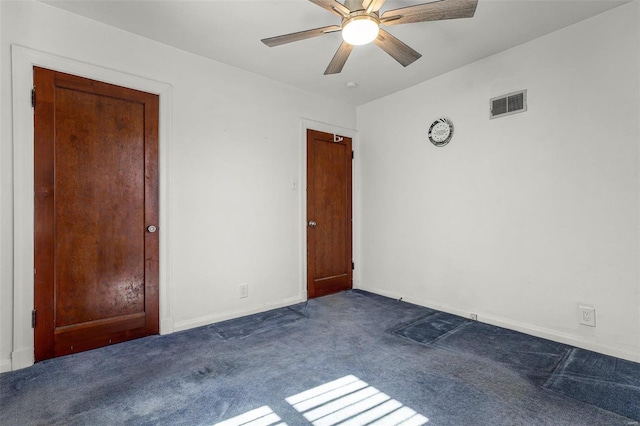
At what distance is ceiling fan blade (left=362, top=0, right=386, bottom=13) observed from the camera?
1.85 meters

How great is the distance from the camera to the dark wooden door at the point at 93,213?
2.39 m

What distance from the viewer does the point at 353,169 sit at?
461 cm

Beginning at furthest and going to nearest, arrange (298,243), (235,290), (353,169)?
(353,169) → (298,243) → (235,290)

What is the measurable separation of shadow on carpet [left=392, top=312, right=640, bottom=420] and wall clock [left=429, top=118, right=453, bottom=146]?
2000 mm

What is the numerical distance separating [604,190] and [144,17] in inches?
156

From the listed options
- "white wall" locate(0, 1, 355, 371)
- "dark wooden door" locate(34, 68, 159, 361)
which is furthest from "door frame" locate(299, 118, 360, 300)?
"dark wooden door" locate(34, 68, 159, 361)

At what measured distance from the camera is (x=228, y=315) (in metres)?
3.33

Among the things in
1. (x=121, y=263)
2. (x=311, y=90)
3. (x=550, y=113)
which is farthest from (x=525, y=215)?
(x=121, y=263)

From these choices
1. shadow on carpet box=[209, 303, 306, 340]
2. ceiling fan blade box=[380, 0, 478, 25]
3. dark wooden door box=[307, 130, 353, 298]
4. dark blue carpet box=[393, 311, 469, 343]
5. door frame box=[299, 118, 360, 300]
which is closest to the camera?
ceiling fan blade box=[380, 0, 478, 25]

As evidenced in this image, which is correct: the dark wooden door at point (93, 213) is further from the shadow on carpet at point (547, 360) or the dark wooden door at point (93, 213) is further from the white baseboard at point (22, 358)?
the shadow on carpet at point (547, 360)

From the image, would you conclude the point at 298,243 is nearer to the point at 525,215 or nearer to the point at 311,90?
the point at 311,90

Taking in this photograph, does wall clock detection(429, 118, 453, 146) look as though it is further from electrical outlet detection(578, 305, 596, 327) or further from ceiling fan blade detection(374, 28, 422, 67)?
electrical outlet detection(578, 305, 596, 327)

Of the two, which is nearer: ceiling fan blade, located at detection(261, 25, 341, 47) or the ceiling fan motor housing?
the ceiling fan motor housing

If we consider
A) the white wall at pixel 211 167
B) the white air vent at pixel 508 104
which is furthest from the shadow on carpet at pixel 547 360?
the white air vent at pixel 508 104
